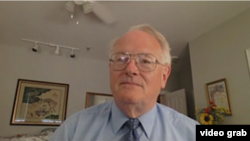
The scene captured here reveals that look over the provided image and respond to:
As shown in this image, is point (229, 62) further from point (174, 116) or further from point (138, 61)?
point (138, 61)

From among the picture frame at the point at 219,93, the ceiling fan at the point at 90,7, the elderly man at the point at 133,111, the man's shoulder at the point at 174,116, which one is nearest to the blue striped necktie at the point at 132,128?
the elderly man at the point at 133,111

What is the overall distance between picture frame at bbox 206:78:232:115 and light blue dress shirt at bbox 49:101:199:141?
62.4 inches

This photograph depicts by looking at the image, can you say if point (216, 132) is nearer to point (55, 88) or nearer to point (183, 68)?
point (55, 88)

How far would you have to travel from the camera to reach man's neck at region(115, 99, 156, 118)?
2.45ft

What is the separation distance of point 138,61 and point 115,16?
1531 millimetres

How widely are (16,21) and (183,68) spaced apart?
3.35m

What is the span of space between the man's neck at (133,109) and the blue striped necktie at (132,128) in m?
0.02

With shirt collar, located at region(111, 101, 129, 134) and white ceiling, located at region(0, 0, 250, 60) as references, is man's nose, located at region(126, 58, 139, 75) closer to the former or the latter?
shirt collar, located at region(111, 101, 129, 134)

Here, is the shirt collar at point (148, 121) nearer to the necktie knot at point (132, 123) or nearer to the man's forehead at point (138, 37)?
the necktie knot at point (132, 123)

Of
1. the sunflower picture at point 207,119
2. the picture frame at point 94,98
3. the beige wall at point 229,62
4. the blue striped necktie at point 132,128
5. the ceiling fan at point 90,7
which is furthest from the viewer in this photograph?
the picture frame at point 94,98

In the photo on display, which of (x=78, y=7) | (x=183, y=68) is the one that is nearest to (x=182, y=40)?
(x=183, y=68)

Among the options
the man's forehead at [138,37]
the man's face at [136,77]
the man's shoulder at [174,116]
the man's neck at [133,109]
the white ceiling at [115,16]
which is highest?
the white ceiling at [115,16]

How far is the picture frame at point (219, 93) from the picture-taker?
6.84 ft

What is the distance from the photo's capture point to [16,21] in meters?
2.31
